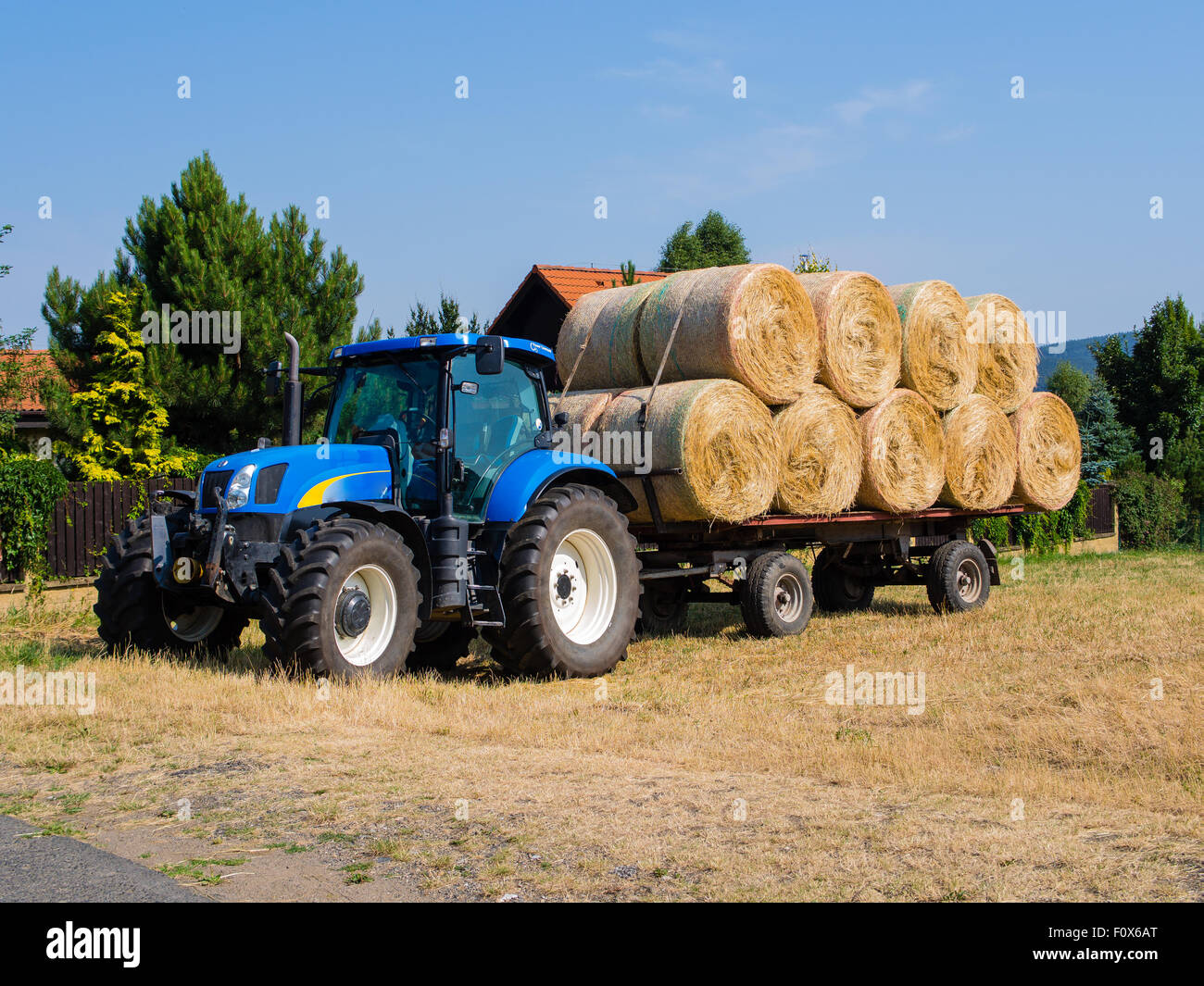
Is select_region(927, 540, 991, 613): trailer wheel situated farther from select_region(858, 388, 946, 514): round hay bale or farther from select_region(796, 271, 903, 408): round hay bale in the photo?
select_region(796, 271, 903, 408): round hay bale

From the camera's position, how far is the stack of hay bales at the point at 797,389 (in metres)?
10.0

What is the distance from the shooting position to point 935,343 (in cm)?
1216

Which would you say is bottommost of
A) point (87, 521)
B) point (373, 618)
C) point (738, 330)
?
point (373, 618)

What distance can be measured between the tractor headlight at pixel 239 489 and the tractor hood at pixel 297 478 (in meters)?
0.01

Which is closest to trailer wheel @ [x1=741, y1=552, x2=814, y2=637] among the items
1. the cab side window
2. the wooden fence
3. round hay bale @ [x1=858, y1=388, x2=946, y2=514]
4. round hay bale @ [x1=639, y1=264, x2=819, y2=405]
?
round hay bale @ [x1=858, y1=388, x2=946, y2=514]

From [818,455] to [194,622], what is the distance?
18.0 feet

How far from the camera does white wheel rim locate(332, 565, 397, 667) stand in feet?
25.1

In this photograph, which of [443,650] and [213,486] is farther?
[443,650]

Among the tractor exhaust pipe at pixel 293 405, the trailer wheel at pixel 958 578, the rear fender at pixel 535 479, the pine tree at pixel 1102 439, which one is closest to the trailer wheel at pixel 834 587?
the trailer wheel at pixel 958 578

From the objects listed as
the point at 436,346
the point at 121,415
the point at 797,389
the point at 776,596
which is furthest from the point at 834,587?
the point at 121,415

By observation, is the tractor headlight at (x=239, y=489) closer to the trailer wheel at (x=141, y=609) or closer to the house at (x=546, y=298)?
the trailer wheel at (x=141, y=609)

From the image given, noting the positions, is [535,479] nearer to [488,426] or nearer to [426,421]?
[488,426]

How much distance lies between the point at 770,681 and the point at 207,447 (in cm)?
1294

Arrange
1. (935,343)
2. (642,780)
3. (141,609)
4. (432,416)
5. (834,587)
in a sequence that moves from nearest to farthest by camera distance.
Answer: (642,780), (141,609), (432,416), (935,343), (834,587)
